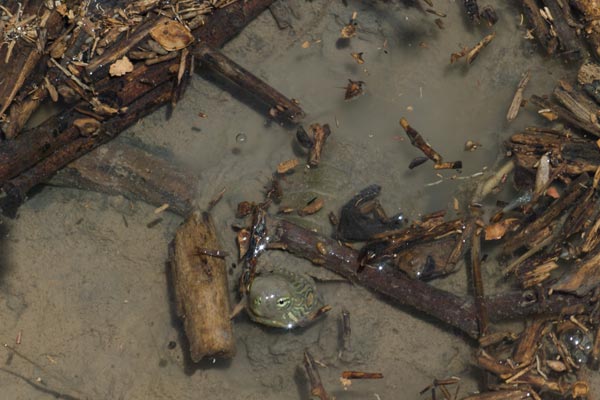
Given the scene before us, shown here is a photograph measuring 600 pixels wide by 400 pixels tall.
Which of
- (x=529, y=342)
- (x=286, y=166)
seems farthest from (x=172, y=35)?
(x=529, y=342)

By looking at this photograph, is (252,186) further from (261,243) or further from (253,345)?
(253,345)

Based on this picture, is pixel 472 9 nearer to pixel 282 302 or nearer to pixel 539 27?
pixel 539 27

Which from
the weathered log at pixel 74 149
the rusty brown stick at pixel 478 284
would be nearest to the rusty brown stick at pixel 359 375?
the rusty brown stick at pixel 478 284

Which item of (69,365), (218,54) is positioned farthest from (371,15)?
(69,365)

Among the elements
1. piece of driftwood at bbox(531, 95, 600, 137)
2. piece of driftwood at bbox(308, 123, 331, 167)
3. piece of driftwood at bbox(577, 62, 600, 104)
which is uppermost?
piece of driftwood at bbox(577, 62, 600, 104)

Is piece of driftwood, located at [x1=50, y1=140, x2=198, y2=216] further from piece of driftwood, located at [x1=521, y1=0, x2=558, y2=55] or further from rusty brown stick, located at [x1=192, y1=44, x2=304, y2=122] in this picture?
piece of driftwood, located at [x1=521, y1=0, x2=558, y2=55]

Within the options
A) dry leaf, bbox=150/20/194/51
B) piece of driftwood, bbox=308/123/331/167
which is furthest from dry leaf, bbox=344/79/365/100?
dry leaf, bbox=150/20/194/51
